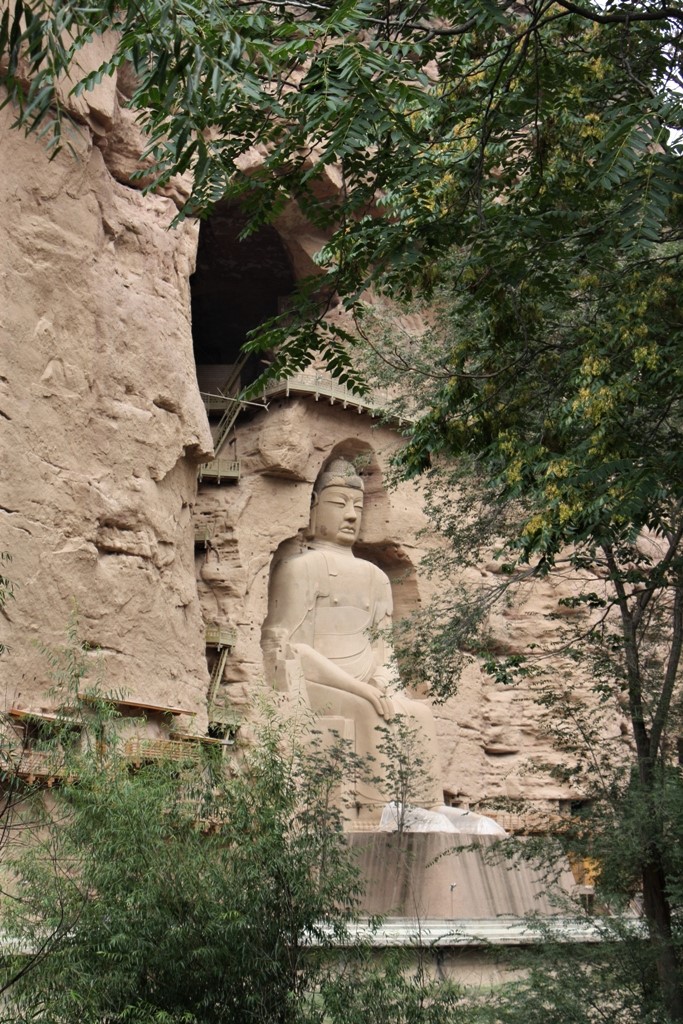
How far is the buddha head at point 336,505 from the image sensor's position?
18594 mm

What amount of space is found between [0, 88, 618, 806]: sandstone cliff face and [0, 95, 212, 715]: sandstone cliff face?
0.02 metres

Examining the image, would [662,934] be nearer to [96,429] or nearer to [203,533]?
[96,429]

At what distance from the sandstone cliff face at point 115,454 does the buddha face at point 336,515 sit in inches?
20.8

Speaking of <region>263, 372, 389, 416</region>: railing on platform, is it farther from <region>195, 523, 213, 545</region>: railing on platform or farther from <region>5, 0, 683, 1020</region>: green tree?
<region>5, 0, 683, 1020</region>: green tree

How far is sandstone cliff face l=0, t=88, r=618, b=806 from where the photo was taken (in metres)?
12.9

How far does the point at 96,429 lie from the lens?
46.0 ft

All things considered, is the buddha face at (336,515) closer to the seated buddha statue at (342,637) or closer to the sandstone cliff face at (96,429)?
the seated buddha statue at (342,637)

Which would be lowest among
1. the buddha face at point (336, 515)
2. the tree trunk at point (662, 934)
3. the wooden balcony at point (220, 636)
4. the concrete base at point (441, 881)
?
the tree trunk at point (662, 934)

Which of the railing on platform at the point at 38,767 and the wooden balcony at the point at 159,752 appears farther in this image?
the wooden balcony at the point at 159,752

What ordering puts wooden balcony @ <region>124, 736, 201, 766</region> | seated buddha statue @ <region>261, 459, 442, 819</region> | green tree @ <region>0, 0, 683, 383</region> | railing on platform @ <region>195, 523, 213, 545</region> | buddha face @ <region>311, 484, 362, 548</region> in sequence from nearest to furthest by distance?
green tree @ <region>0, 0, 683, 383</region> → wooden balcony @ <region>124, 736, 201, 766</region> → seated buddha statue @ <region>261, 459, 442, 819</region> → railing on platform @ <region>195, 523, 213, 545</region> → buddha face @ <region>311, 484, 362, 548</region>

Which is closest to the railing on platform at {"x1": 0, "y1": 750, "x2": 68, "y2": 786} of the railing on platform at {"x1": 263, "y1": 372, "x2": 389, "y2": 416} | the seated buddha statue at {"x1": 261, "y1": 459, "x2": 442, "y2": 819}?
the seated buddha statue at {"x1": 261, "y1": 459, "x2": 442, "y2": 819}

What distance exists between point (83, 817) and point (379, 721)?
840 cm

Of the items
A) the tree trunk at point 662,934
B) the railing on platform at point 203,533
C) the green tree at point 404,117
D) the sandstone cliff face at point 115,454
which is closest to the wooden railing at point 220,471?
the sandstone cliff face at point 115,454

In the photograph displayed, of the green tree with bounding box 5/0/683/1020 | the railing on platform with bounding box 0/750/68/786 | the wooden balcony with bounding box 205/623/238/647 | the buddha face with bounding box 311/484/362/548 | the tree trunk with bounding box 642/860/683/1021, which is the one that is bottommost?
the tree trunk with bounding box 642/860/683/1021
